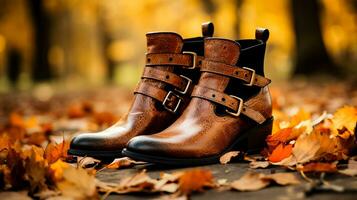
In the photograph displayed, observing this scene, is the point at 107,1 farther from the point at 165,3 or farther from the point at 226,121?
the point at 226,121

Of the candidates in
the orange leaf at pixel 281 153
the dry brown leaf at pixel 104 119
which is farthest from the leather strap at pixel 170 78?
the dry brown leaf at pixel 104 119

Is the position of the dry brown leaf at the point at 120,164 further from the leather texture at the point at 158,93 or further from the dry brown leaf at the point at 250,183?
the dry brown leaf at the point at 250,183

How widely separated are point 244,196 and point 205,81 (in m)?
0.71

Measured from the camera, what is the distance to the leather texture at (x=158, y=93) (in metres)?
2.20

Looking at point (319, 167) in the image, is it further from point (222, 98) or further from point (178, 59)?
point (178, 59)

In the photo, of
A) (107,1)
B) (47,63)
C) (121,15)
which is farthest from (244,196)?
(121,15)

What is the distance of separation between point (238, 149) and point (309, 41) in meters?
8.42

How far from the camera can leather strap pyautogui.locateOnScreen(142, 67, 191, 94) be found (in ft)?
7.23

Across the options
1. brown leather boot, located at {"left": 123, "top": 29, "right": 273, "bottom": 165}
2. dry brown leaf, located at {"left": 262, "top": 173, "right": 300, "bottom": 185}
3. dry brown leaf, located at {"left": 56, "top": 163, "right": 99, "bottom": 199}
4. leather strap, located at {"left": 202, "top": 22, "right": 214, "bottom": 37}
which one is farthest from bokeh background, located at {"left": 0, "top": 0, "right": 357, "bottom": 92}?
dry brown leaf, located at {"left": 56, "top": 163, "right": 99, "bottom": 199}

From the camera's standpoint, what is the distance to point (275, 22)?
1725cm

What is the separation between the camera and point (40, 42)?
19.6 m

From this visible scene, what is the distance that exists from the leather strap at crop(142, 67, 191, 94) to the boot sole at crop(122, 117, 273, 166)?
1.08ft

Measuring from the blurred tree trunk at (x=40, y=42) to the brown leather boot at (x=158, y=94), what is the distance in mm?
17736

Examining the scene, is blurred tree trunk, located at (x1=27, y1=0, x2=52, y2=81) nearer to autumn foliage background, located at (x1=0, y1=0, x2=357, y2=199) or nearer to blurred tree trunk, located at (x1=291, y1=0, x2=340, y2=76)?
autumn foliage background, located at (x1=0, y1=0, x2=357, y2=199)
